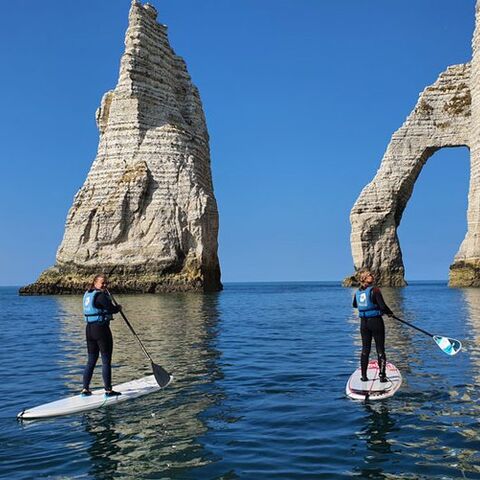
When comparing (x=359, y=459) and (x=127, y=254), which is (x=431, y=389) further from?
(x=127, y=254)

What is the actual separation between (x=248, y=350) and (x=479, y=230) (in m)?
47.1

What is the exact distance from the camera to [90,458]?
7.70 m

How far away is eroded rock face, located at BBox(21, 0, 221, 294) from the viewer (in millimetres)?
56281

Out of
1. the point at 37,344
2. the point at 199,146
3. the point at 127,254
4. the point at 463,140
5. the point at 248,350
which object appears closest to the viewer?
the point at 248,350

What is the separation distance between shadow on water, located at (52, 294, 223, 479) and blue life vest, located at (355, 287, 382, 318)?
3.14 metres

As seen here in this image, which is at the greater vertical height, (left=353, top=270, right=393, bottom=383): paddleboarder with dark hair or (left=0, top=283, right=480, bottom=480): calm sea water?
(left=353, top=270, right=393, bottom=383): paddleboarder with dark hair

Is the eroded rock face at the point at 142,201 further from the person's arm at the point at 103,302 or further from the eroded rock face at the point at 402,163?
the person's arm at the point at 103,302

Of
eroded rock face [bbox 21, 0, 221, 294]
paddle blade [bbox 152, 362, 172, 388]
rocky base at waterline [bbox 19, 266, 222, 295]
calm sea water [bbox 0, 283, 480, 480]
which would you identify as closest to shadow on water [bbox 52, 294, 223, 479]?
calm sea water [bbox 0, 283, 480, 480]


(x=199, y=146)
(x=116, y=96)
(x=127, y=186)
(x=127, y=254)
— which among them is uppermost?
(x=116, y=96)

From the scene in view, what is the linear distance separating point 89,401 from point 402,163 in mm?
65017

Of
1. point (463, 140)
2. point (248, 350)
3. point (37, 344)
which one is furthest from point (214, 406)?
point (463, 140)

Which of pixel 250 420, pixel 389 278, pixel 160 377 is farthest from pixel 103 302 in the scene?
pixel 389 278

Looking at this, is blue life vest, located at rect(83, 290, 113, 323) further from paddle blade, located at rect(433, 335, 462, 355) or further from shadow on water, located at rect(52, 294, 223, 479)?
paddle blade, located at rect(433, 335, 462, 355)

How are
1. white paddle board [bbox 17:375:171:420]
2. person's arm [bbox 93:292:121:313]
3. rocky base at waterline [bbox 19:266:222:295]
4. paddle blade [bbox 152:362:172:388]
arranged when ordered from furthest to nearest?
rocky base at waterline [bbox 19:266:222:295] < paddle blade [bbox 152:362:172:388] < person's arm [bbox 93:292:121:313] < white paddle board [bbox 17:375:171:420]
